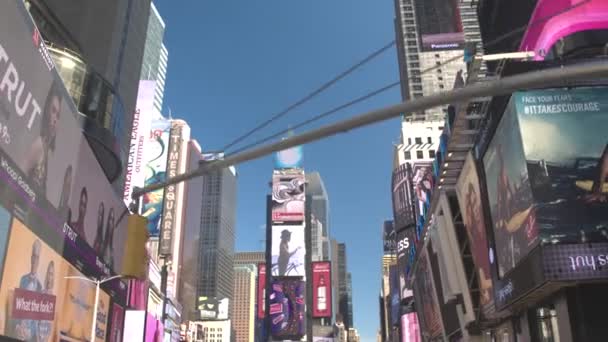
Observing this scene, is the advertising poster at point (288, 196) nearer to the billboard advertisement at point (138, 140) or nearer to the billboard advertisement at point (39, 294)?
the billboard advertisement at point (138, 140)

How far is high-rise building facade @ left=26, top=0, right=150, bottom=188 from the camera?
132 feet

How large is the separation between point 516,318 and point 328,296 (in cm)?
11875

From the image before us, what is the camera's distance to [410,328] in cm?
8900

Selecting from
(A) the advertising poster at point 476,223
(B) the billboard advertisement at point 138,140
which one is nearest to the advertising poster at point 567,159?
(A) the advertising poster at point 476,223

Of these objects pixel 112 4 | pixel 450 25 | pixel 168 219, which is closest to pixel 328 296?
pixel 168 219

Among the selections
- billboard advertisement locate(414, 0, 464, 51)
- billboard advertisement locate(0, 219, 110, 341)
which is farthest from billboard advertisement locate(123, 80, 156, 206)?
billboard advertisement locate(414, 0, 464, 51)

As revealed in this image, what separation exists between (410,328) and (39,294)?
6787cm

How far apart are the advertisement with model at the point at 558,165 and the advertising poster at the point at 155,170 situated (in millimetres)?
89181

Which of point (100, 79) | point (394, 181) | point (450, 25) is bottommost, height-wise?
point (100, 79)

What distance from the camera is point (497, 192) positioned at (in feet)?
90.6

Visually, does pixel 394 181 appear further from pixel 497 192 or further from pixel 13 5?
pixel 13 5

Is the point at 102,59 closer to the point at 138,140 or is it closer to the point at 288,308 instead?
the point at 138,140

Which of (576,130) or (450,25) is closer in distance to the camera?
(576,130)

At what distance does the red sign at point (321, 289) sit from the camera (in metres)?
145
